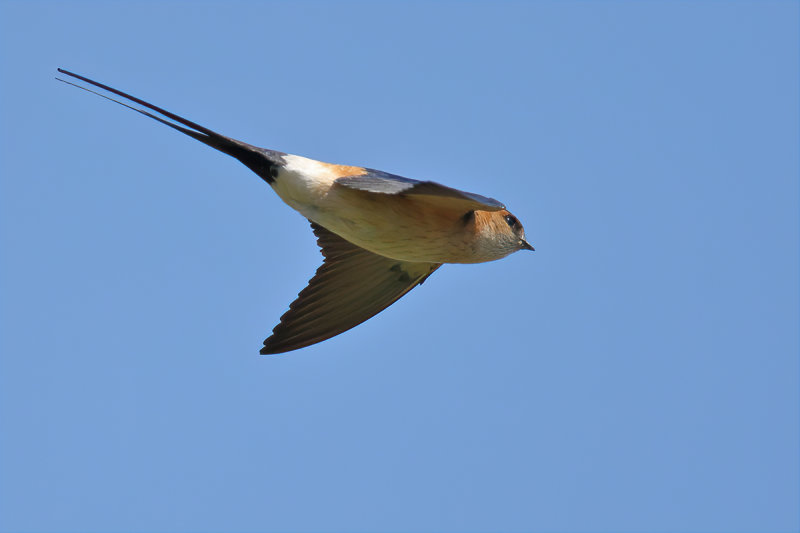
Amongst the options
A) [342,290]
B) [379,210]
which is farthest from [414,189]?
[342,290]

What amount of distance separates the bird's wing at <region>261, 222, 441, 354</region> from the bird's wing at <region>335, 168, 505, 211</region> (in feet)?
4.36

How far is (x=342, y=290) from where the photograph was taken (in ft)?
→ 28.6

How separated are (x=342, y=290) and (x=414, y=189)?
2641 millimetres

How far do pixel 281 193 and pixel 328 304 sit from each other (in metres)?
1.40

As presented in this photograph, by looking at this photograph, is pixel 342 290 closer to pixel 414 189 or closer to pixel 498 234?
pixel 498 234

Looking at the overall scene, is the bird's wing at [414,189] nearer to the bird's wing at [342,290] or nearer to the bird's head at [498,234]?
the bird's head at [498,234]

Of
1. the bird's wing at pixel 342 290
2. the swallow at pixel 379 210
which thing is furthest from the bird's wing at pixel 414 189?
the bird's wing at pixel 342 290

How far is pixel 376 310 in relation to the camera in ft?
28.9

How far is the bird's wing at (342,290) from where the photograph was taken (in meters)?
8.55

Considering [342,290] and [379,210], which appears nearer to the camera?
[379,210]

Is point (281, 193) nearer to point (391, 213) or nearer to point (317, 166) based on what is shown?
point (317, 166)

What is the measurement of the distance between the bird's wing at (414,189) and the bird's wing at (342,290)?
1.33m

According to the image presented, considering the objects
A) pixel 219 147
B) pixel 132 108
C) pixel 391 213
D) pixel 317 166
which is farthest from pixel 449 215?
pixel 132 108

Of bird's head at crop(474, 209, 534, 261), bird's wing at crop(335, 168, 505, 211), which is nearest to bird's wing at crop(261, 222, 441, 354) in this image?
bird's head at crop(474, 209, 534, 261)
